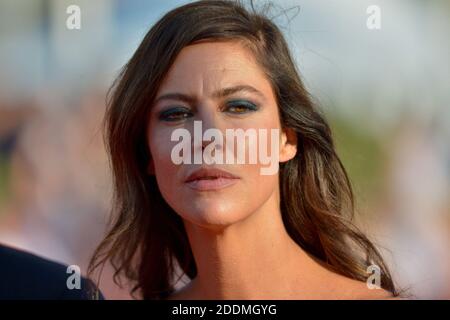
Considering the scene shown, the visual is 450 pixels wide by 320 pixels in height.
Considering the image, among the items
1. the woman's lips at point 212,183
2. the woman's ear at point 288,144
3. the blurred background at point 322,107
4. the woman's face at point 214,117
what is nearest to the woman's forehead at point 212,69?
the woman's face at point 214,117

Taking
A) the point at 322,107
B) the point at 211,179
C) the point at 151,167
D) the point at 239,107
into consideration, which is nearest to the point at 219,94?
the point at 239,107

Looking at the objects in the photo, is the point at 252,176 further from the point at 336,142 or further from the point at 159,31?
the point at 336,142

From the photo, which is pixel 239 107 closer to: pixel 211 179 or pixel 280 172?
pixel 211 179

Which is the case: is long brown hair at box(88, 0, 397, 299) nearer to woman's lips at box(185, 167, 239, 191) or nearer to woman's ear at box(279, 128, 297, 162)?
woman's ear at box(279, 128, 297, 162)

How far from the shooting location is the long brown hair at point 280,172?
8.38 feet

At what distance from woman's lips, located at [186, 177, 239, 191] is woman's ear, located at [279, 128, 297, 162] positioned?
31 centimetres

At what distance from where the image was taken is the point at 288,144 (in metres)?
2.68

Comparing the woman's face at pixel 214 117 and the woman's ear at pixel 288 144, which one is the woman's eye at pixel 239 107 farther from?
the woman's ear at pixel 288 144

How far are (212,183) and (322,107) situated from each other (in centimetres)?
91

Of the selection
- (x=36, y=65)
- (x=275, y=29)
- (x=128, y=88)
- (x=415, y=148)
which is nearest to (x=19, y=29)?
(x=36, y=65)

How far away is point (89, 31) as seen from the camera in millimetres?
3434

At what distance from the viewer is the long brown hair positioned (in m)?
2.55
